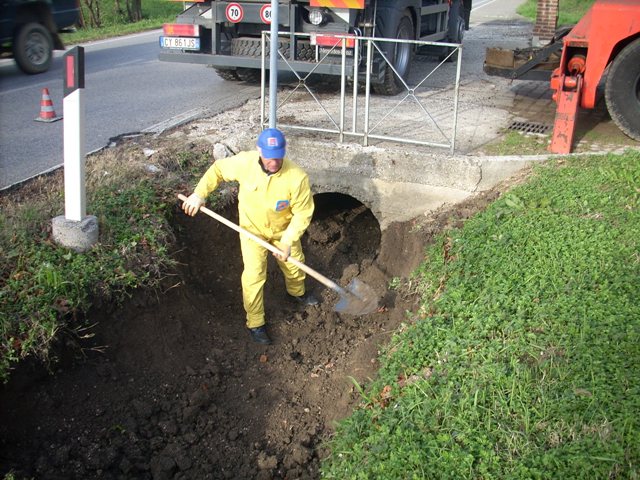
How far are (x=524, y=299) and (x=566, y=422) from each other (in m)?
1.25

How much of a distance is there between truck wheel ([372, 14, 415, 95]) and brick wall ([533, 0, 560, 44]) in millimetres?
3729

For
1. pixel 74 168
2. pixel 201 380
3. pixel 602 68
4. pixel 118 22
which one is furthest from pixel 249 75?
pixel 118 22

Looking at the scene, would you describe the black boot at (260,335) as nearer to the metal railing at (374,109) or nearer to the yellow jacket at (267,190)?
the yellow jacket at (267,190)

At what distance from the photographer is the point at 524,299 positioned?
4.61m

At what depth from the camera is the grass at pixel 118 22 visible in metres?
16.8

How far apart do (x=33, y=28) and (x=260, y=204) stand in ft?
26.2

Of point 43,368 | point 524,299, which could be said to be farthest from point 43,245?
point 524,299

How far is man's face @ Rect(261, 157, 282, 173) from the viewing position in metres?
5.18

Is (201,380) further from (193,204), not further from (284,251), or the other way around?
(193,204)

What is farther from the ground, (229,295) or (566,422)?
(566,422)

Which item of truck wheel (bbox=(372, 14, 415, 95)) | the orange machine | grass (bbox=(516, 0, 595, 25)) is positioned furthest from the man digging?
grass (bbox=(516, 0, 595, 25))

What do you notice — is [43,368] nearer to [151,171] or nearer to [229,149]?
[151,171]

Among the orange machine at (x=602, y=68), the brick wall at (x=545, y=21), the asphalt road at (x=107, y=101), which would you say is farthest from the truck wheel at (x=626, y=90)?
the brick wall at (x=545, y=21)

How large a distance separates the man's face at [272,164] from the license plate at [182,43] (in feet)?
15.4
